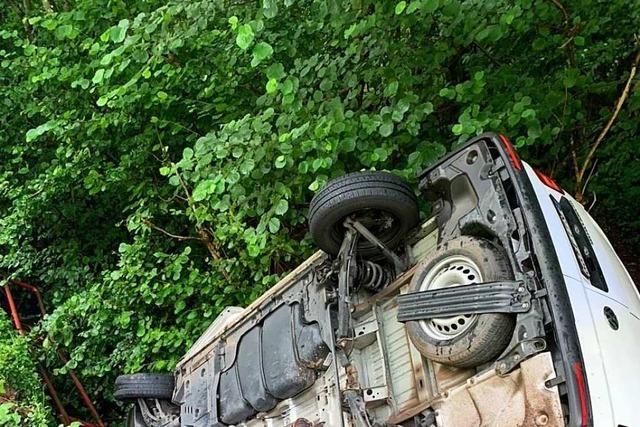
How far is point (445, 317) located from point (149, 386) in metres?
2.55

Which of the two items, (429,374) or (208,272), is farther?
(208,272)

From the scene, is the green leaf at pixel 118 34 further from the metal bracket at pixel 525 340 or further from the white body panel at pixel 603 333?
the metal bracket at pixel 525 340

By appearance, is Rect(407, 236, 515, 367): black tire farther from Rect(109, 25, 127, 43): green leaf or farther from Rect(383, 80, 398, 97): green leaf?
Rect(109, 25, 127, 43): green leaf

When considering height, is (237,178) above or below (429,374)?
above

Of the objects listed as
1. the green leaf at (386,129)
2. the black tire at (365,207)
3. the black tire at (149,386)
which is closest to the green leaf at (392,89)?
the green leaf at (386,129)

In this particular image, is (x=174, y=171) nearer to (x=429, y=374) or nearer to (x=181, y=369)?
(x=181, y=369)

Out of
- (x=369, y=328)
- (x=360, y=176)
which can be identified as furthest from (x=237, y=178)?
(x=369, y=328)

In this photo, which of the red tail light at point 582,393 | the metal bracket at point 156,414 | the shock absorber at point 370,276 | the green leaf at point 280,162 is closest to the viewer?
the red tail light at point 582,393

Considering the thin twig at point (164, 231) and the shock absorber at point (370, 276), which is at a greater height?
the thin twig at point (164, 231)

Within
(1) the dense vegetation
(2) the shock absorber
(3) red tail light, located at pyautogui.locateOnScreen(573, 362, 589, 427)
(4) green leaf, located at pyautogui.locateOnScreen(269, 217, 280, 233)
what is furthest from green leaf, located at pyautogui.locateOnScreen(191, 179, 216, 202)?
(3) red tail light, located at pyautogui.locateOnScreen(573, 362, 589, 427)

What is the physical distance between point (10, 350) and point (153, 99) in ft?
6.77

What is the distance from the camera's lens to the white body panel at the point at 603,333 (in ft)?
6.51

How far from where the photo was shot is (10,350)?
418cm

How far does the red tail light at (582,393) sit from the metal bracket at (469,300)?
26cm
